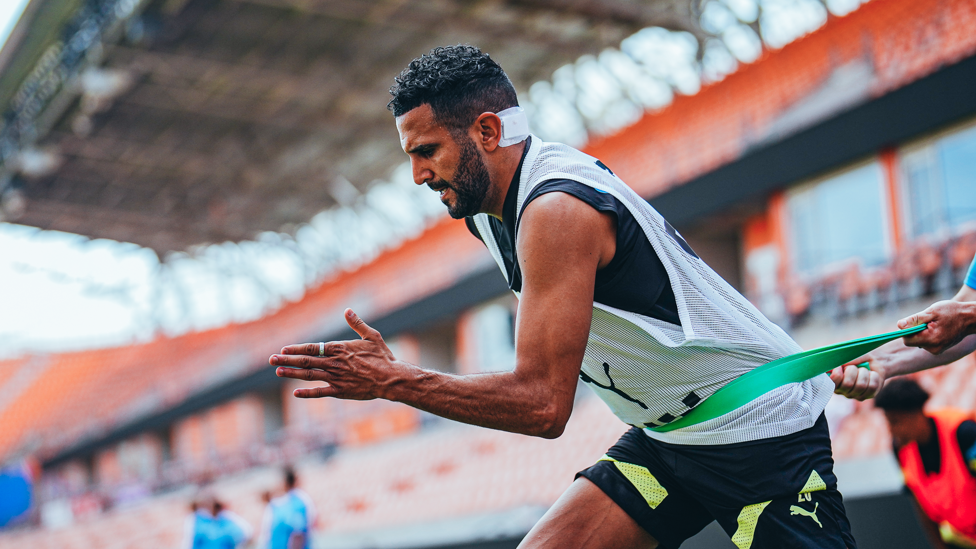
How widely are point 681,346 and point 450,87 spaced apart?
92cm

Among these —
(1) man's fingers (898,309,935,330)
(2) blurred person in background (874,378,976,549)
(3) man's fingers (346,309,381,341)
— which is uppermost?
(3) man's fingers (346,309,381,341)

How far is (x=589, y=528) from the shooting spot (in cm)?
272

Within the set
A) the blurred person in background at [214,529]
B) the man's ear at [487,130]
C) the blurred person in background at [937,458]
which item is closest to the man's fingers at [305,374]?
the man's ear at [487,130]

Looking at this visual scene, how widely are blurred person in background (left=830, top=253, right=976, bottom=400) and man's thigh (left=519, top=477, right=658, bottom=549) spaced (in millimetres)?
752

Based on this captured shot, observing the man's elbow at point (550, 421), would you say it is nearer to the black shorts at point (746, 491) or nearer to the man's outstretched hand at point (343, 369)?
the man's outstretched hand at point (343, 369)

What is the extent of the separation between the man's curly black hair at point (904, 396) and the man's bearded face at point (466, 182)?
7.64ft

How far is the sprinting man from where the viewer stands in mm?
2088

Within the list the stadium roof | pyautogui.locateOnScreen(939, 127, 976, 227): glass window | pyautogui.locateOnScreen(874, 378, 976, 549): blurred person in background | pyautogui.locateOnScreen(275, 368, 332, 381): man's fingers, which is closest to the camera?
pyautogui.locateOnScreen(275, 368, 332, 381): man's fingers

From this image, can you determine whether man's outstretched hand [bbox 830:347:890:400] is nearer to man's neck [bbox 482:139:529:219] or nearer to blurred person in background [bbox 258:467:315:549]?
man's neck [bbox 482:139:529:219]

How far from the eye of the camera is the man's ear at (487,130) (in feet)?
7.80

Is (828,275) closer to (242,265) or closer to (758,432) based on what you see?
(758,432)

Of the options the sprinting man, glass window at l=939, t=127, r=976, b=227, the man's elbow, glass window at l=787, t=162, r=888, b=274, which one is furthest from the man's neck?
glass window at l=787, t=162, r=888, b=274

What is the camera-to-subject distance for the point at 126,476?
3597cm

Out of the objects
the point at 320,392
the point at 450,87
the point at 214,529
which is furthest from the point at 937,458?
the point at 214,529
